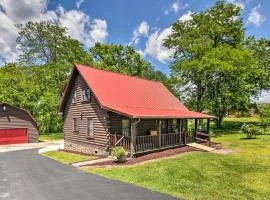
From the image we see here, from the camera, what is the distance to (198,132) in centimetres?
2473

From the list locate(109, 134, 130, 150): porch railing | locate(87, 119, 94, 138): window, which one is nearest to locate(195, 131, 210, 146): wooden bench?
locate(109, 134, 130, 150): porch railing

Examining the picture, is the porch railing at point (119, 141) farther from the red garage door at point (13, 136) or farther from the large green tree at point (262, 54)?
the large green tree at point (262, 54)

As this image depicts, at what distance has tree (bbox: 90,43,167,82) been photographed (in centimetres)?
4462

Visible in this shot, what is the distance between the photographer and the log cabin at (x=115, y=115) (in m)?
18.4

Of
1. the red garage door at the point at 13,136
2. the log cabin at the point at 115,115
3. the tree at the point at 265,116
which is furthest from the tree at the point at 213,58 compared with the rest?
the red garage door at the point at 13,136

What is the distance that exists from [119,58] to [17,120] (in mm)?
21124

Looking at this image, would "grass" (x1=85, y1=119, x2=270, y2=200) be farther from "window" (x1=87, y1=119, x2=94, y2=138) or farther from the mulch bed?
"window" (x1=87, y1=119, x2=94, y2=138)

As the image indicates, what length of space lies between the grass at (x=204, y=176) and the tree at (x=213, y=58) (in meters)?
18.2

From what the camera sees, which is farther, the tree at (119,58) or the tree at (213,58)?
the tree at (119,58)

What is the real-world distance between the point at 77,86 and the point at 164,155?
966 cm

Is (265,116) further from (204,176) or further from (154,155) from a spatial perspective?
(204,176)

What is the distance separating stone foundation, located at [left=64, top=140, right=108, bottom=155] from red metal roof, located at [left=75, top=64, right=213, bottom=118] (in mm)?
3481

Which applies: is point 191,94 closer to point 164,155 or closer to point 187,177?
point 164,155

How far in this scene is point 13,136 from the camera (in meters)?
30.9
